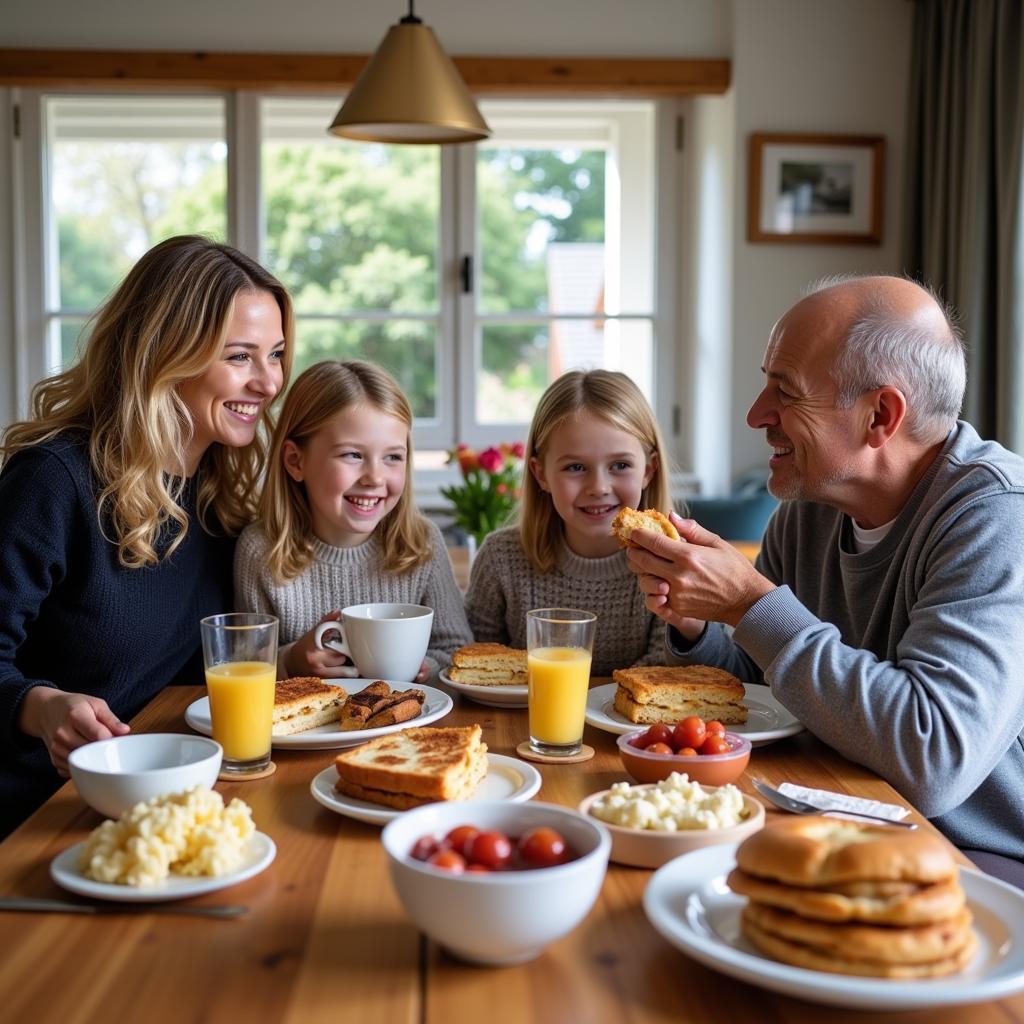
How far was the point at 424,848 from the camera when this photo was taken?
3.06 ft

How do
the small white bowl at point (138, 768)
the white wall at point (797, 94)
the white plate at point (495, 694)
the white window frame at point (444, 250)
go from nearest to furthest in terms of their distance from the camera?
1. the small white bowl at point (138, 768)
2. the white plate at point (495, 694)
3. the white wall at point (797, 94)
4. the white window frame at point (444, 250)

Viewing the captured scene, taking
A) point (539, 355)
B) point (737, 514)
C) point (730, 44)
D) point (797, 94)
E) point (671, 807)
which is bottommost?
point (737, 514)

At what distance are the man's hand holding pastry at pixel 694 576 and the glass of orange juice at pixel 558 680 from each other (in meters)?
0.19

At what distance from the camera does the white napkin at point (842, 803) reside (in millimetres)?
1221

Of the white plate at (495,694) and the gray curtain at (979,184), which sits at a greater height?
the gray curtain at (979,184)

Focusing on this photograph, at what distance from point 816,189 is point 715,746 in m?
3.99

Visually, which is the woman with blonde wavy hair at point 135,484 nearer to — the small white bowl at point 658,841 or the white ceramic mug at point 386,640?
the white ceramic mug at point 386,640

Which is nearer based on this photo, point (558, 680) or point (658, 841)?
point (658, 841)

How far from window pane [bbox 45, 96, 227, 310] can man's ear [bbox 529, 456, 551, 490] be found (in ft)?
10.8

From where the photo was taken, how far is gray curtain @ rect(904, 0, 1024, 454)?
12.8ft

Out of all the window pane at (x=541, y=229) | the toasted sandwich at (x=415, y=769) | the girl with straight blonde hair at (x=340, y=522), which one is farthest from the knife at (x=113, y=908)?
the window pane at (x=541, y=229)

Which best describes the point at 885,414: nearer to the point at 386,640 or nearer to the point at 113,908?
the point at 386,640

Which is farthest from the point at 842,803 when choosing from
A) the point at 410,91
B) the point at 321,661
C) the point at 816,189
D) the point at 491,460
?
the point at 816,189

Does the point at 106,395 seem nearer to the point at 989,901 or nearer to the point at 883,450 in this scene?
the point at 883,450
